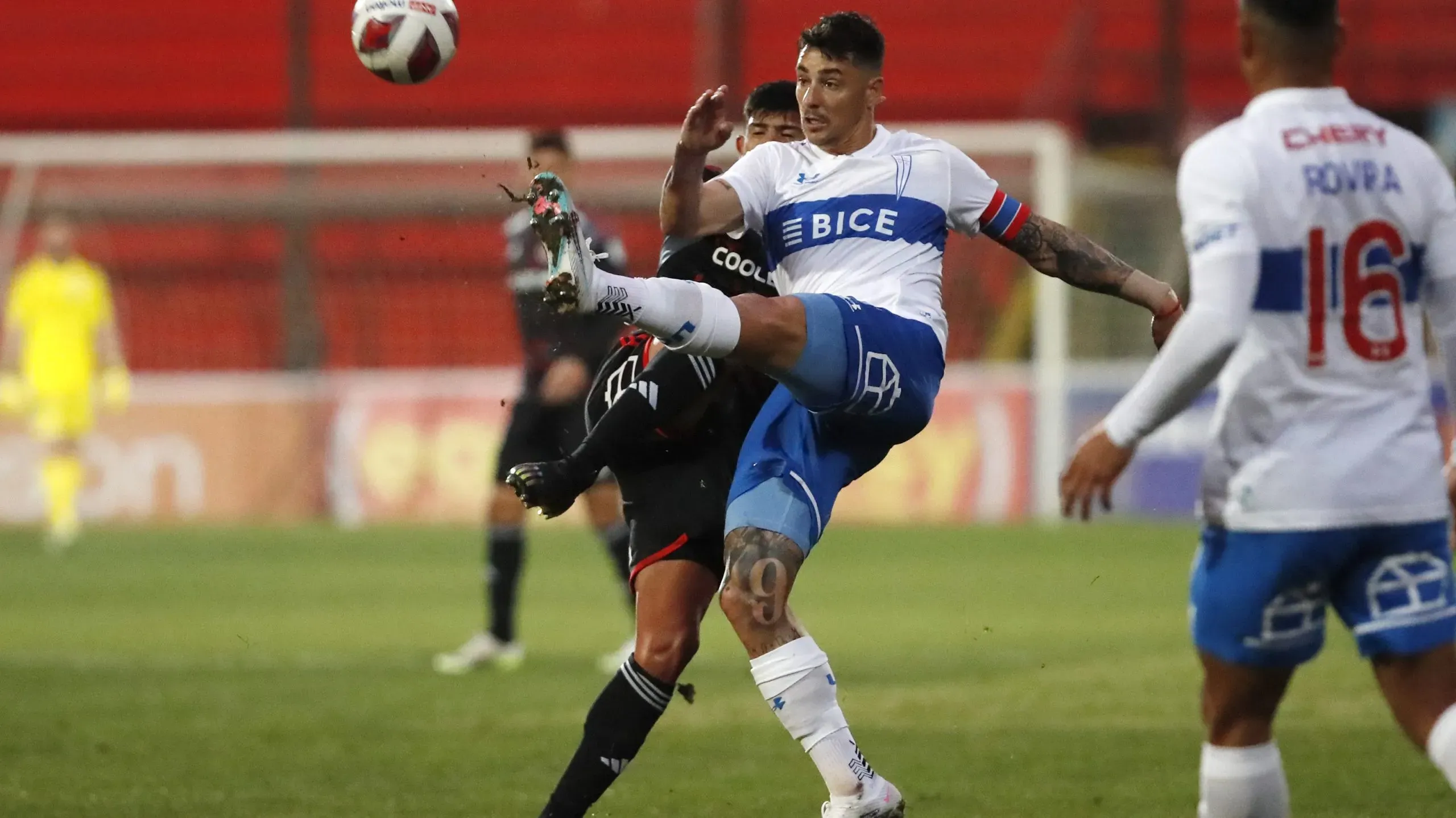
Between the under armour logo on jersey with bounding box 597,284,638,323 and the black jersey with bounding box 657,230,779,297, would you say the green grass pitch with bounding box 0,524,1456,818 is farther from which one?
the under armour logo on jersey with bounding box 597,284,638,323

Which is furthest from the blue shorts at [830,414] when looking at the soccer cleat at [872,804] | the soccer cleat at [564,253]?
the soccer cleat at [872,804]

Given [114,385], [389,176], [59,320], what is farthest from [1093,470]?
[389,176]

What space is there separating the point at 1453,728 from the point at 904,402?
1695 mm

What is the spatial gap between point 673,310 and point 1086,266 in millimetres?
1294

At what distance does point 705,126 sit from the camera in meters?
5.04

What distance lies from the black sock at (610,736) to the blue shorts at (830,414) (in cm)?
48

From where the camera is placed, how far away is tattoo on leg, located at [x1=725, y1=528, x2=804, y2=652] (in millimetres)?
4977

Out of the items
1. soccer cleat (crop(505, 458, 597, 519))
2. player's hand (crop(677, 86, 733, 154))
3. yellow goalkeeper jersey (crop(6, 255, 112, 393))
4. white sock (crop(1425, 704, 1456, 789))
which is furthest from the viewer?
yellow goalkeeper jersey (crop(6, 255, 112, 393))

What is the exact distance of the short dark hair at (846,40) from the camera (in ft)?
17.5

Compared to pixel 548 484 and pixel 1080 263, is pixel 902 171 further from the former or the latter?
pixel 548 484

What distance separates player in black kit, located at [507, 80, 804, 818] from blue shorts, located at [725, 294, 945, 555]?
24 cm

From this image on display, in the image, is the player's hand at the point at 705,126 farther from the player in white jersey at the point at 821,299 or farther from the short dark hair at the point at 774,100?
the short dark hair at the point at 774,100

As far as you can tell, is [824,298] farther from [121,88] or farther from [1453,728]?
[121,88]

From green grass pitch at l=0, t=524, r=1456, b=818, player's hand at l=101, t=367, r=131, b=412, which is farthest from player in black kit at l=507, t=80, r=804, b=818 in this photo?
player's hand at l=101, t=367, r=131, b=412
